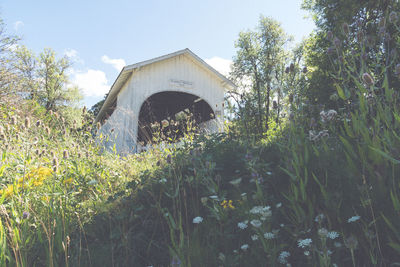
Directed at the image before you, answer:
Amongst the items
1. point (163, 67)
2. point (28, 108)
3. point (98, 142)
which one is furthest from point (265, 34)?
point (98, 142)

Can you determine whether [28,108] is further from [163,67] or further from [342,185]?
[342,185]

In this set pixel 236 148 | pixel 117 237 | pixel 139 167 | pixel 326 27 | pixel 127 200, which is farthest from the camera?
pixel 326 27

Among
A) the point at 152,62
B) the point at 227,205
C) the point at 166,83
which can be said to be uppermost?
the point at 152,62

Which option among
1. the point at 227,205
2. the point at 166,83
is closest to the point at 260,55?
the point at 166,83

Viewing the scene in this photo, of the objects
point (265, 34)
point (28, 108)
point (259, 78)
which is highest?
point (265, 34)

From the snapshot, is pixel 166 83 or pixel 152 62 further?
pixel 166 83

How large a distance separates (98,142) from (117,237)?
2.57 m

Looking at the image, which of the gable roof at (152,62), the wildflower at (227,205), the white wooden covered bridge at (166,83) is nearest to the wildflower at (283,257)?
the wildflower at (227,205)

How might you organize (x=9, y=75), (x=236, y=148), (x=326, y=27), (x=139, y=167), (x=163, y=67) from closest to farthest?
(x=236, y=148) < (x=139, y=167) < (x=9, y=75) < (x=326, y=27) < (x=163, y=67)

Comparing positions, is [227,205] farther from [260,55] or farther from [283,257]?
[260,55]

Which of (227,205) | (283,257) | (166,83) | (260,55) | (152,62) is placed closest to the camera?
(283,257)

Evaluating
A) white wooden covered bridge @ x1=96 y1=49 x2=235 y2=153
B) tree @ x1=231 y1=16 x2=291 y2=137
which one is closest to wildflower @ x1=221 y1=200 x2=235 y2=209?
white wooden covered bridge @ x1=96 y1=49 x2=235 y2=153

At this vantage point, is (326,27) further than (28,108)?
Yes

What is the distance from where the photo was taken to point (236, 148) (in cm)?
346
